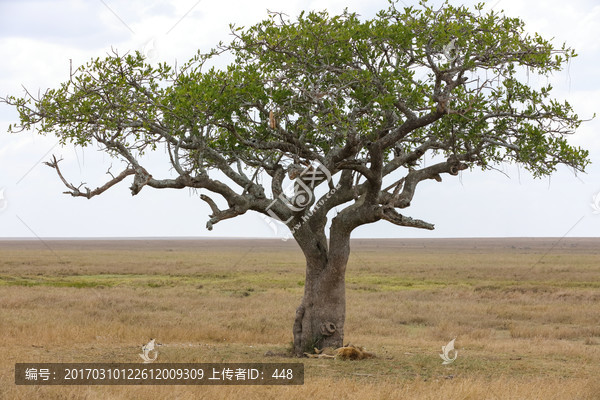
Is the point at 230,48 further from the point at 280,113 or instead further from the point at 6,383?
the point at 6,383

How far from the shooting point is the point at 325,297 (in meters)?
18.2

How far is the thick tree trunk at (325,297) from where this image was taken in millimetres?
18062

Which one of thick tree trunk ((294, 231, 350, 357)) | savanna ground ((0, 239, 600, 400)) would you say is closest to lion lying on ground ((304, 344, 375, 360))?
savanna ground ((0, 239, 600, 400))

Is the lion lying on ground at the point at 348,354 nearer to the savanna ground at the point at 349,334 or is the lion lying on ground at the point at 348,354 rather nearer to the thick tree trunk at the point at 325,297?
the savanna ground at the point at 349,334

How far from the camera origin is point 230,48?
654 inches

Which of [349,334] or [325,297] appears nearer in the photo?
[325,297]

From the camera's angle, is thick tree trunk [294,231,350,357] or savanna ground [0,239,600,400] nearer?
savanna ground [0,239,600,400]

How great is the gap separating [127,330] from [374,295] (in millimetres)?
18673

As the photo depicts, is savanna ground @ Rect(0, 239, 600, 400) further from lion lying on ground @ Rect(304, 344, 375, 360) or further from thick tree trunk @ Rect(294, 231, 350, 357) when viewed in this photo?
thick tree trunk @ Rect(294, 231, 350, 357)

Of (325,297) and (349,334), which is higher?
(325,297)

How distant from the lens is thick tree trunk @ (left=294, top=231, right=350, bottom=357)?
711 inches

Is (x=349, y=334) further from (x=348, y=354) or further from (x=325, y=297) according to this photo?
(x=348, y=354)

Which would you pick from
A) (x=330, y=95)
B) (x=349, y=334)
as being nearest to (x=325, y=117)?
(x=330, y=95)

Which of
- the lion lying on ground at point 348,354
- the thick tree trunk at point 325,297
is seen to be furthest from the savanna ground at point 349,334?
the thick tree trunk at point 325,297
